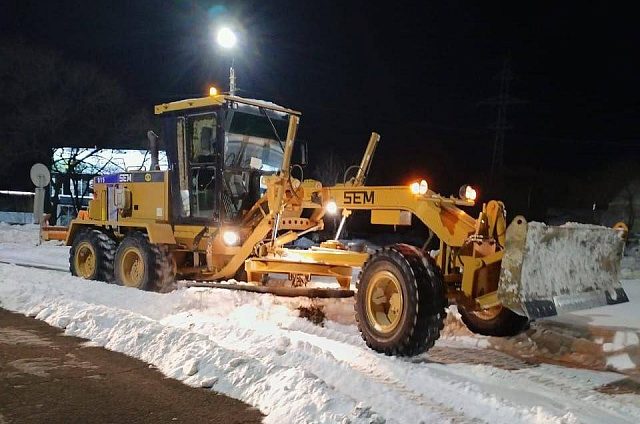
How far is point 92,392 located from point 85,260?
7.51 meters

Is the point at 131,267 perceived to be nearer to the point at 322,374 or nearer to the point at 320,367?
the point at 320,367

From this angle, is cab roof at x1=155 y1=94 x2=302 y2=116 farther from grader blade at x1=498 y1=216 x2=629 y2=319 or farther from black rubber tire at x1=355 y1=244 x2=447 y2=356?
grader blade at x1=498 y1=216 x2=629 y2=319

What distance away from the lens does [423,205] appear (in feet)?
24.4

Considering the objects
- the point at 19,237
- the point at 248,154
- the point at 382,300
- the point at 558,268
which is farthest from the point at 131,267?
the point at 19,237

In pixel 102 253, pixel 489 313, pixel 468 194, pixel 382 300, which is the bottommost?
pixel 489 313

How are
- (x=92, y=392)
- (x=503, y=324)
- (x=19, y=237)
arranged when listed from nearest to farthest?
(x=92, y=392) → (x=503, y=324) → (x=19, y=237)

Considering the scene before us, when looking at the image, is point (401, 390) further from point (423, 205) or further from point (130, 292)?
point (130, 292)

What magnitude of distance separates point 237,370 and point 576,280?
157 inches

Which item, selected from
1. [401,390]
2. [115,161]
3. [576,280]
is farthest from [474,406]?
[115,161]

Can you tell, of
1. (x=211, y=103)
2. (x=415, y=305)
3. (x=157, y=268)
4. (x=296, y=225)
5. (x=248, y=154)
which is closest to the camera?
(x=415, y=305)

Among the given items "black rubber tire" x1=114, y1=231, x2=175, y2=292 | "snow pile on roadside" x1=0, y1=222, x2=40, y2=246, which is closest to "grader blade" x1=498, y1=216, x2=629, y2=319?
"black rubber tire" x1=114, y1=231, x2=175, y2=292

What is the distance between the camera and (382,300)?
23.5ft

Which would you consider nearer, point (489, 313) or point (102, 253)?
point (489, 313)

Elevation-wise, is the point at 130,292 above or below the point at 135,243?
below
